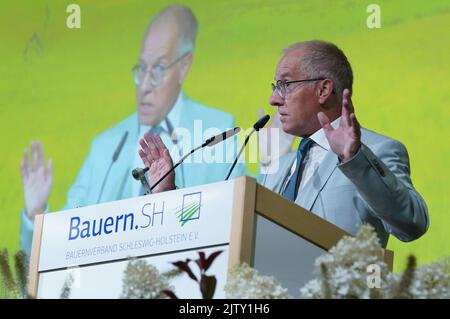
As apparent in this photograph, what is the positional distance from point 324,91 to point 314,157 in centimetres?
36

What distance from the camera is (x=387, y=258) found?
360 centimetres

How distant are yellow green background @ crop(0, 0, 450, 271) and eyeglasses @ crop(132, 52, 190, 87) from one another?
75 millimetres

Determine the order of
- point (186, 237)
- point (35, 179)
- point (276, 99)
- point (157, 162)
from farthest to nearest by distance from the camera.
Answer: point (35, 179)
point (276, 99)
point (157, 162)
point (186, 237)

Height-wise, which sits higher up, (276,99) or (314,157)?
(276,99)

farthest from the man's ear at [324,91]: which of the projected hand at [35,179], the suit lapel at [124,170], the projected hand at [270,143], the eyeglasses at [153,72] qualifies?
the projected hand at [35,179]

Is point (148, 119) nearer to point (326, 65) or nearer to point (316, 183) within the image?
point (326, 65)

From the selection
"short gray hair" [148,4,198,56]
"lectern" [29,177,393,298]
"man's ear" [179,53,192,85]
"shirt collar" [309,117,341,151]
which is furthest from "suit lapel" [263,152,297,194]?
"lectern" [29,177,393,298]

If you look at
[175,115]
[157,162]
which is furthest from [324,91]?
[175,115]

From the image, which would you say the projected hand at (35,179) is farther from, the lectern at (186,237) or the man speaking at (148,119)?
the lectern at (186,237)

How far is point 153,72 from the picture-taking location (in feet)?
20.8

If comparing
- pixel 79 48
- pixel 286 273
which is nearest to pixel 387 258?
pixel 286 273

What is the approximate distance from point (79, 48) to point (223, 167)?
5.18 feet

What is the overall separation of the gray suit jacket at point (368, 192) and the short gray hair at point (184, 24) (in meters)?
1.39
